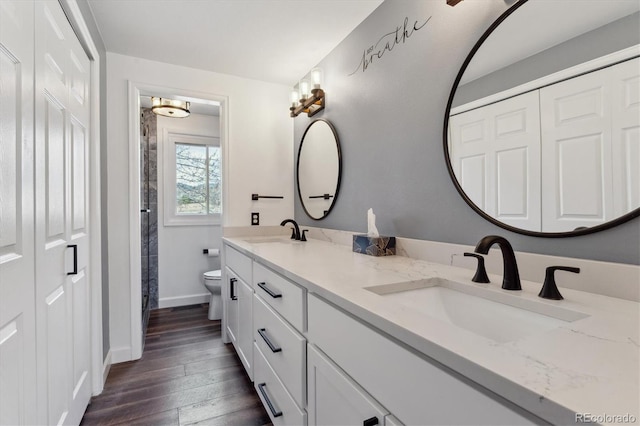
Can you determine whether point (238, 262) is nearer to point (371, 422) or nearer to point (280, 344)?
point (280, 344)

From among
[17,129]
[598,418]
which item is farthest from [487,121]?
[17,129]

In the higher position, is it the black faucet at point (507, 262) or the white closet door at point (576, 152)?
the white closet door at point (576, 152)

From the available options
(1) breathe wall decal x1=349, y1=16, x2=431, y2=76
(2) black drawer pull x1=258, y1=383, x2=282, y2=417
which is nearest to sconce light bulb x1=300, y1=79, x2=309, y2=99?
(1) breathe wall decal x1=349, y1=16, x2=431, y2=76

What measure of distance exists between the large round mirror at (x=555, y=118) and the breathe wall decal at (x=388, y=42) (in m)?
0.43

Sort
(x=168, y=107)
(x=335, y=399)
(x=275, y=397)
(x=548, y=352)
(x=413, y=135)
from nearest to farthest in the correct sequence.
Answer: (x=548, y=352) < (x=335, y=399) < (x=275, y=397) < (x=413, y=135) < (x=168, y=107)

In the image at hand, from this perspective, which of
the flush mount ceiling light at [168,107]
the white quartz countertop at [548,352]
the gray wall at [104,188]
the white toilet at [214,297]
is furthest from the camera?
the white toilet at [214,297]

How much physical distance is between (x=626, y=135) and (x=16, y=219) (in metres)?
1.72

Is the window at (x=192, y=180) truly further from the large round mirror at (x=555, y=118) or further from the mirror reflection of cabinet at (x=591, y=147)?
the mirror reflection of cabinet at (x=591, y=147)

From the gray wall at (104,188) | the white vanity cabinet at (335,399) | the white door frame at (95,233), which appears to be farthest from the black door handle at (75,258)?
the white vanity cabinet at (335,399)

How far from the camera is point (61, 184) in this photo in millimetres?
1298

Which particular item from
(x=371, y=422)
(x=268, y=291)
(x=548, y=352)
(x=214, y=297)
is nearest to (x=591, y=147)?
(x=548, y=352)

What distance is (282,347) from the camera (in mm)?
1256

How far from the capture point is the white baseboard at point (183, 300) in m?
3.40

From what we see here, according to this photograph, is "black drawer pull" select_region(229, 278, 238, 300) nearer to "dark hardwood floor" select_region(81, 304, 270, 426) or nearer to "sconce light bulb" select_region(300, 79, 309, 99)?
"dark hardwood floor" select_region(81, 304, 270, 426)
